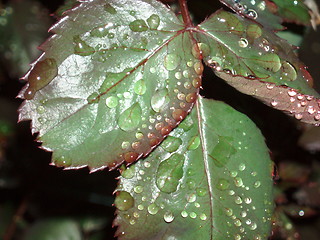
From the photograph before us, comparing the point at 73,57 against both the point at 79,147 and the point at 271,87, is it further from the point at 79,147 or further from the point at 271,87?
the point at 271,87

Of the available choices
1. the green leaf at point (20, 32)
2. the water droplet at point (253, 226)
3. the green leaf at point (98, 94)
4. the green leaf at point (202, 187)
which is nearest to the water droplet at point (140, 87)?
the green leaf at point (98, 94)

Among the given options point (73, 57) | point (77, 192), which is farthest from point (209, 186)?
point (77, 192)

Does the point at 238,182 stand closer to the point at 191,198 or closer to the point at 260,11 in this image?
the point at 191,198

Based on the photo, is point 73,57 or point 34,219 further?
point 34,219

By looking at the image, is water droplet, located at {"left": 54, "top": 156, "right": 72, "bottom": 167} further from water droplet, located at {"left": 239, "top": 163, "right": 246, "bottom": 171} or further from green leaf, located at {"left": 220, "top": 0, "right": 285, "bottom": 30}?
green leaf, located at {"left": 220, "top": 0, "right": 285, "bottom": 30}

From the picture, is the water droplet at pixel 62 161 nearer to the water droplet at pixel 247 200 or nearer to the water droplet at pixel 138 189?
the water droplet at pixel 138 189

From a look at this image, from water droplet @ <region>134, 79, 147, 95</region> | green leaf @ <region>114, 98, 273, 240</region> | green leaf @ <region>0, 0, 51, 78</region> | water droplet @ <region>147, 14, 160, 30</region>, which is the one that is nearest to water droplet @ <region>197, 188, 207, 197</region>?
green leaf @ <region>114, 98, 273, 240</region>

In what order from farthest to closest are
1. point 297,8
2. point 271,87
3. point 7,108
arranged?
point 7,108 → point 297,8 → point 271,87
